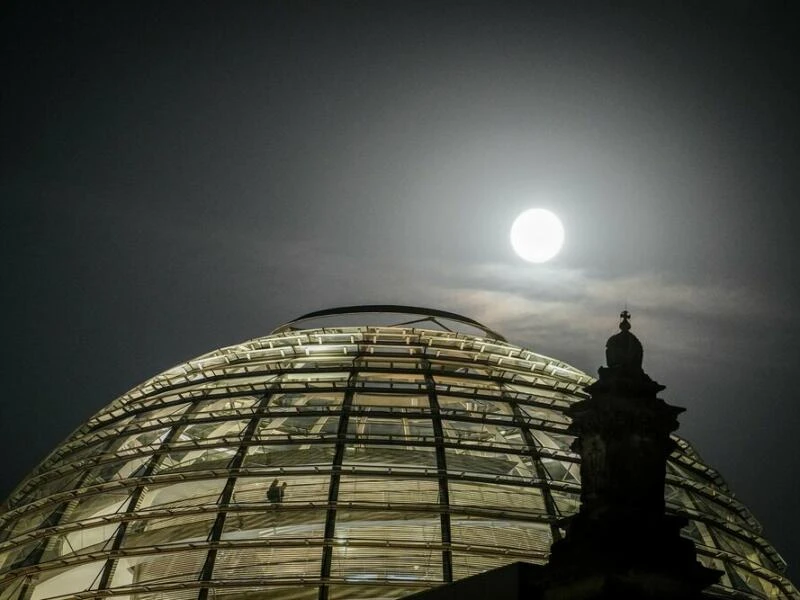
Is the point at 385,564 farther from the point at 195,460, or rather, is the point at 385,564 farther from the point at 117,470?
the point at 117,470

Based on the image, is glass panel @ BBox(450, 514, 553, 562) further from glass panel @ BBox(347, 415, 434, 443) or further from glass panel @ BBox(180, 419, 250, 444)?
glass panel @ BBox(180, 419, 250, 444)

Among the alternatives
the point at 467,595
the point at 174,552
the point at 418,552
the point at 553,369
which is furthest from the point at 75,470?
the point at 467,595

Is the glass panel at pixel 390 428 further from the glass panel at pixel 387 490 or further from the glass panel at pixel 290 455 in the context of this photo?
the glass panel at pixel 387 490

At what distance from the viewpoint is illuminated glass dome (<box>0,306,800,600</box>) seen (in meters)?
22.8

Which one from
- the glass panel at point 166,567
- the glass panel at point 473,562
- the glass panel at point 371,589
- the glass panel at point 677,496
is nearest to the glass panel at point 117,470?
the glass panel at point 166,567

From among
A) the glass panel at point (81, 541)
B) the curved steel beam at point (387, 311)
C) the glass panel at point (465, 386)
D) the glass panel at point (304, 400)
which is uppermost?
the curved steel beam at point (387, 311)

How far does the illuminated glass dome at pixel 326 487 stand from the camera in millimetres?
22750

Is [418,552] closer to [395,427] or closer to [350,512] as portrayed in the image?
[350,512]

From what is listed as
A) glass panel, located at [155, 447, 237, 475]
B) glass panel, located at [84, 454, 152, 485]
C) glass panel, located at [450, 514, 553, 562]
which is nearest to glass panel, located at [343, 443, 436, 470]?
glass panel, located at [450, 514, 553, 562]

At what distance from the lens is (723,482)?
104ft

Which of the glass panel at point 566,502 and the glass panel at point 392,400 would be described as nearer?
the glass panel at point 566,502

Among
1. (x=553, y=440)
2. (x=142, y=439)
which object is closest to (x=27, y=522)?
(x=142, y=439)

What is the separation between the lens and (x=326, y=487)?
24500mm

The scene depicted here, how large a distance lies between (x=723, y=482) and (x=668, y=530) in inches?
649
